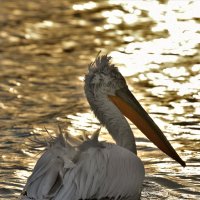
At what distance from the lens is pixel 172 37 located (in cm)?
1044

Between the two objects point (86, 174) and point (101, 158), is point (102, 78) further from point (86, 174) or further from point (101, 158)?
point (86, 174)

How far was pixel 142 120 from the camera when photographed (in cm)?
706

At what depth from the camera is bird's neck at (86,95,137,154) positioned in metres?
7.02

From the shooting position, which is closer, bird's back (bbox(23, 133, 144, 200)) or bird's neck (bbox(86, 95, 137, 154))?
bird's back (bbox(23, 133, 144, 200))

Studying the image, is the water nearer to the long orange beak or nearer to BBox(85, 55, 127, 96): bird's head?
the long orange beak

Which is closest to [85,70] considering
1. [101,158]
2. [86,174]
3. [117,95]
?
[117,95]

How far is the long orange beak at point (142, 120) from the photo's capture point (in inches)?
274

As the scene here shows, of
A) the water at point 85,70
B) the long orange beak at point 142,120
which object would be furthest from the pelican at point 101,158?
the water at point 85,70

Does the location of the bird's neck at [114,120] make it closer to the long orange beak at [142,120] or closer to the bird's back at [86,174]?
the long orange beak at [142,120]

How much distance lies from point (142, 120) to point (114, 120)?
0.70 ft

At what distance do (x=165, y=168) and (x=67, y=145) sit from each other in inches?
55.8

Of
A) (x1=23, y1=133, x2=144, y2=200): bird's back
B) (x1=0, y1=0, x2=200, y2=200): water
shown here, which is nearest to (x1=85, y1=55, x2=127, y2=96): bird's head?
(x1=23, y1=133, x2=144, y2=200): bird's back

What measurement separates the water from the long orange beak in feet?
1.07

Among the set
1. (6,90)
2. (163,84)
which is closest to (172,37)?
(163,84)
